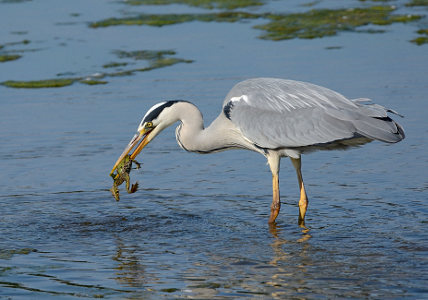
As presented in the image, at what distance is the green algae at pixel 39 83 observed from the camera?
45.2 feet

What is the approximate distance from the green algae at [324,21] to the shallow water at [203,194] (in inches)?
25.0

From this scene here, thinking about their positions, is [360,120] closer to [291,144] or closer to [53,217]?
[291,144]

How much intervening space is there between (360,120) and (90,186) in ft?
10.6

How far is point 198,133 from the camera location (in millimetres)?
8375

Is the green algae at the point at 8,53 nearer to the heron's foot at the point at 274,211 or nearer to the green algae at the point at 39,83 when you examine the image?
the green algae at the point at 39,83

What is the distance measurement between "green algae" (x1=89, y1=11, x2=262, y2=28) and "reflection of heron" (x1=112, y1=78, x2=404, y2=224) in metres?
10.3

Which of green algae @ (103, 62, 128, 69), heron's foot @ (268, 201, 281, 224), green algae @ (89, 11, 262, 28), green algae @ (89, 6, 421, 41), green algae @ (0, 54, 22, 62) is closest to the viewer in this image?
heron's foot @ (268, 201, 281, 224)

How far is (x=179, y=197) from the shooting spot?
8.91m

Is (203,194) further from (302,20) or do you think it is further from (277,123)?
(302,20)

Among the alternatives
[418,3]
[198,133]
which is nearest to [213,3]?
[418,3]

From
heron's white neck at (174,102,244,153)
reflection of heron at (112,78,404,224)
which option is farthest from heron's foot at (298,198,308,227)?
heron's white neck at (174,102,244,153)

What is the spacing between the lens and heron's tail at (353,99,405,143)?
24.5 feet

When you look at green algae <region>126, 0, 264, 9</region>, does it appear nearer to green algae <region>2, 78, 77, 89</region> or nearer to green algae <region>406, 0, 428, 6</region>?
green algae <region>406, 0, 428, 6</region>

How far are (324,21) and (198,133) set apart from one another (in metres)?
10.1
